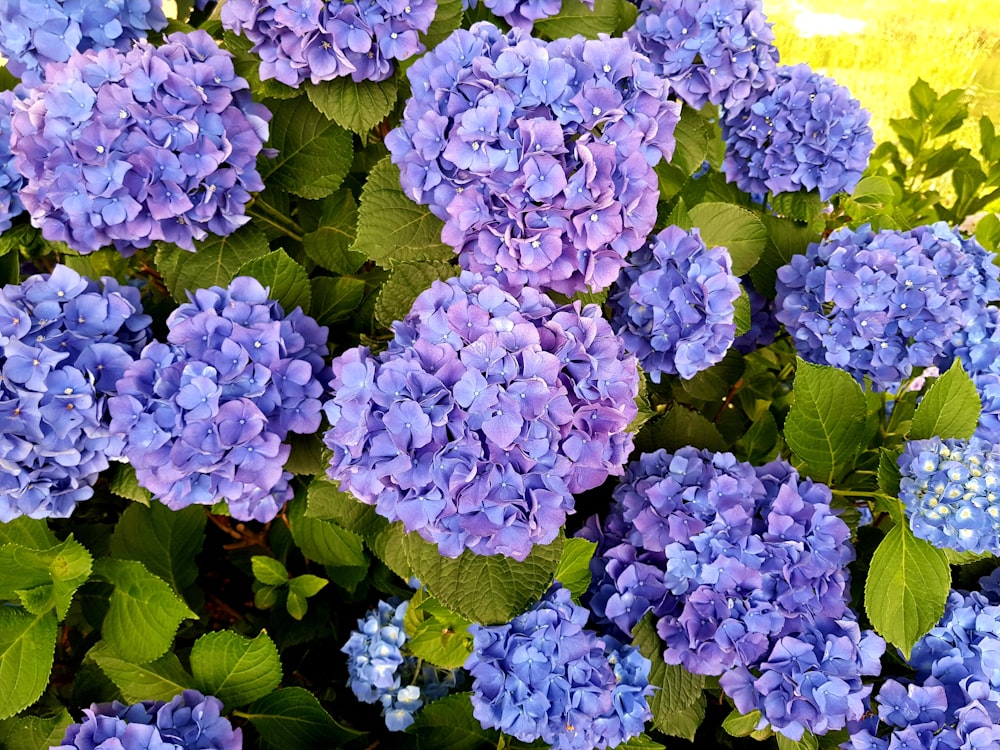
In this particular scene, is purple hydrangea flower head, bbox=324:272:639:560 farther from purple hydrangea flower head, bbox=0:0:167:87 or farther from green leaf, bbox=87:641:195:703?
purple hydrangea flower head, bbox=0:0:167:87

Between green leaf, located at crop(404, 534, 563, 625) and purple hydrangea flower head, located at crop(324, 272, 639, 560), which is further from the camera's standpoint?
green leaf, located at crop(404, 534, 563, 625)


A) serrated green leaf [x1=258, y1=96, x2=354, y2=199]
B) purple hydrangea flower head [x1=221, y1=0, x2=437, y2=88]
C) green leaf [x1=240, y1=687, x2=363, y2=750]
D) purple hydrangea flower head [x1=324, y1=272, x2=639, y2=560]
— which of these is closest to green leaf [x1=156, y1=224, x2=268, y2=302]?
serrated green leaf [x1=258, y1=96, x2=354, y2=199]

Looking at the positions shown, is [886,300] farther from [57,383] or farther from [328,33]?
[57,383]

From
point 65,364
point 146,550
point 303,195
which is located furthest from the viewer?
point 146,550

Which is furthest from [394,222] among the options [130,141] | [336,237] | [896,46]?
[896,46]

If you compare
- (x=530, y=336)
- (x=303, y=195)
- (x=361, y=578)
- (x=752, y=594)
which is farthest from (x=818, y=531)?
(x=303, y=195)

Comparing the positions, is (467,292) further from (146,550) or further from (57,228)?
(146,550)

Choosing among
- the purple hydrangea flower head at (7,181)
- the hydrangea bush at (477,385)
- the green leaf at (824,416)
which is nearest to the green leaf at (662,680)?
the hydrangea bush at (477,385)
